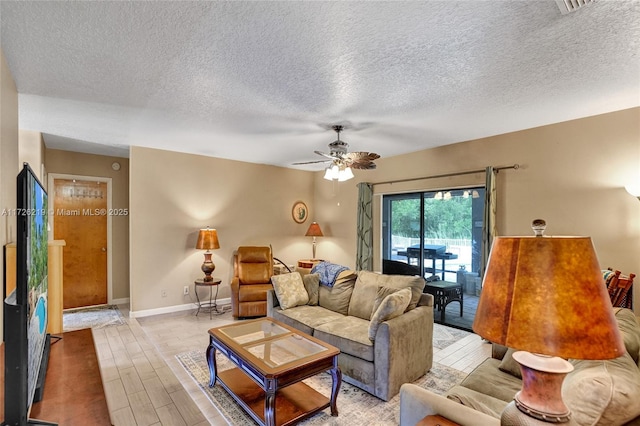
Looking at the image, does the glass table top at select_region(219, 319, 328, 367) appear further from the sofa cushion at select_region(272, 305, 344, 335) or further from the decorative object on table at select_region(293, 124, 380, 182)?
the decorative object on table at select_region(293, 124, 380, 182)

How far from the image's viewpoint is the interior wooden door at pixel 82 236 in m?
5.00

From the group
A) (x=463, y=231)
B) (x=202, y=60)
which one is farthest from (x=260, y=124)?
(x=463, y=231)

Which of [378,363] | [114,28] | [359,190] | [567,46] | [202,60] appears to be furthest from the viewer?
[359,190]

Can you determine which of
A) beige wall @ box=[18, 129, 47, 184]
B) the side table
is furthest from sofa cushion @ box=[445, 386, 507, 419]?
beige wall @ box=[18, 129, 47, 184]

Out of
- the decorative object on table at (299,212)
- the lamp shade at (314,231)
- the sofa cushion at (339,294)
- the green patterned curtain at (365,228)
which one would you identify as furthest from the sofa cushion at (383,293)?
the decorative object on table at (299,212)

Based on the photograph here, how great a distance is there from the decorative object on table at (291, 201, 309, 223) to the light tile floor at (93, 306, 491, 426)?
2.52 metres

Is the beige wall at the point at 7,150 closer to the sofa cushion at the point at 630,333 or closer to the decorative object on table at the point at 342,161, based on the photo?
the decorative object on table at the point at 342,161

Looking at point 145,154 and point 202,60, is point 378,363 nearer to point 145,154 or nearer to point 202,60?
point 202,60

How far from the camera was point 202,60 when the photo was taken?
2.21 meters

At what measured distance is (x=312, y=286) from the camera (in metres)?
3.87

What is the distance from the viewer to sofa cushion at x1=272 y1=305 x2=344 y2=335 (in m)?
3.15

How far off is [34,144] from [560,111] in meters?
6.08

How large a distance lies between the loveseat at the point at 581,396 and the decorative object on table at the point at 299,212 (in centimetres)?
496

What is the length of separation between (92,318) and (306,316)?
349cm
